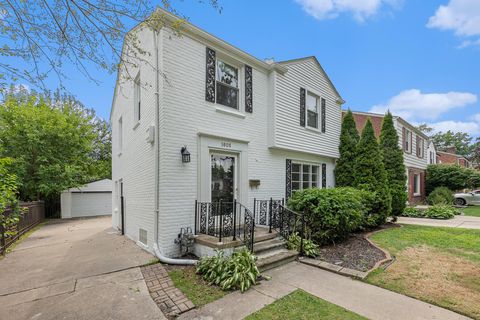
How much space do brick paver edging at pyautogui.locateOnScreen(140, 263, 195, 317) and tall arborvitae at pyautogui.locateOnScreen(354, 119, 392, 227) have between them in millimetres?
7643

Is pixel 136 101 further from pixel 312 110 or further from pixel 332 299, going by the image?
pixel 332 299

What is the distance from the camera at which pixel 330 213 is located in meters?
6.54

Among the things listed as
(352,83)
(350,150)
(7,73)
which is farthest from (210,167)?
(352,83)

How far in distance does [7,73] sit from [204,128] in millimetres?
3944

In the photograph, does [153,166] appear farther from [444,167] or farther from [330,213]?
[444,167]

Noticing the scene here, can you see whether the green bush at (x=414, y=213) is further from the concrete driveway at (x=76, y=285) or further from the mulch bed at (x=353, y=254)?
the concrete driveway at (x=76, y=285)

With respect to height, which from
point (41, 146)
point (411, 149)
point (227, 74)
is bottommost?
point (411, 149)

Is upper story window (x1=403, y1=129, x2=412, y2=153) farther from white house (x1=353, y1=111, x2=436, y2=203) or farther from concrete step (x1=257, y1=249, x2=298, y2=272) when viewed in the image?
concrete step (x1=257, y1=249, x2=298, y2=272)

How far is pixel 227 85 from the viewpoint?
23.6 ft

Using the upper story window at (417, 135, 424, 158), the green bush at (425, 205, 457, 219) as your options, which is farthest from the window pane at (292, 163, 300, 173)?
the upper story window at (417, 135, 424, 158)

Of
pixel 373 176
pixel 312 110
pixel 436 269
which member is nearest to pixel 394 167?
pixel 373 176

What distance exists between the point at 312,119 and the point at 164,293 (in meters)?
8.08

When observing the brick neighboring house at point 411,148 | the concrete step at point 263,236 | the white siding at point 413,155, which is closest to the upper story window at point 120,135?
the concrete step at point 263,236

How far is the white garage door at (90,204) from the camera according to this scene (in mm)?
17781
